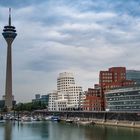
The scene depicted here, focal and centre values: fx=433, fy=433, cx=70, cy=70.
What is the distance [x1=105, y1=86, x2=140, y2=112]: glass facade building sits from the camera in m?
161

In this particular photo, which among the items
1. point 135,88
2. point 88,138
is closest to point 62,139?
point 88,138

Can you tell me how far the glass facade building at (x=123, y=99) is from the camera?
161 metres

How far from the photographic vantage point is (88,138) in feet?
335

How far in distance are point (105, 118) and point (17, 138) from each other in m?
68.2

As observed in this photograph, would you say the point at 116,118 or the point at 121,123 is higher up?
the point at 116,118

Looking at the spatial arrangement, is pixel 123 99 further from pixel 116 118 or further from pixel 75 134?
pixel 75 134

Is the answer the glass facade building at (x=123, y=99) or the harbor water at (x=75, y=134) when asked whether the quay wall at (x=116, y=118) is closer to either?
the glass facade building at (x=123, y=99)

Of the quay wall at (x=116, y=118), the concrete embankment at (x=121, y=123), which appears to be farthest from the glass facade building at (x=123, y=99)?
the concrete embankment at (x=121, y=123)

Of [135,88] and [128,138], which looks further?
[135,88]

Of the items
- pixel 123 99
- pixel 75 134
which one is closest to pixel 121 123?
pixel 123 99

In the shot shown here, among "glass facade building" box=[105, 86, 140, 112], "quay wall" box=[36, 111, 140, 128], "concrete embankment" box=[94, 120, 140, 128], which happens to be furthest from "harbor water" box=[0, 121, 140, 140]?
"glass facade building" box=[105, 86, 140, 112]

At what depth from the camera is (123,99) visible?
171 metres

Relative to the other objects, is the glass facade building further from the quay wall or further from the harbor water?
the harbor water

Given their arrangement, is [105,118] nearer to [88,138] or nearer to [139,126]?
[139,126]
